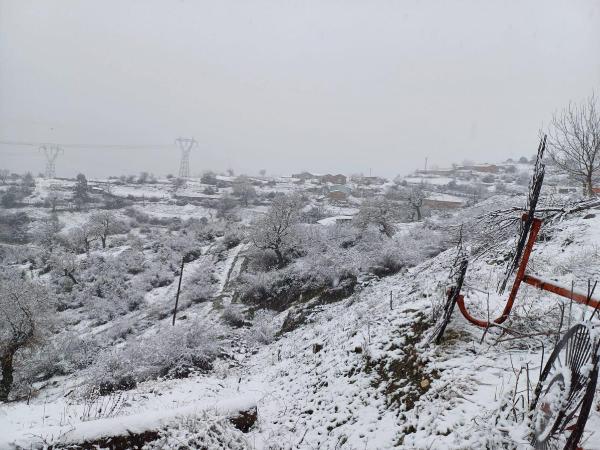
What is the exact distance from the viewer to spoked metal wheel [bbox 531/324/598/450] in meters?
2.32

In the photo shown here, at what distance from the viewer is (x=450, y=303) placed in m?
5.30

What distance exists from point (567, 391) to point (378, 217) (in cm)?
3050

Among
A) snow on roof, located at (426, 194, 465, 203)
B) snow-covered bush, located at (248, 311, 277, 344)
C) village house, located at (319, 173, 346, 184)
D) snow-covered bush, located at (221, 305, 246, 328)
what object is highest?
village house, located at (319, 173, 346, 184)

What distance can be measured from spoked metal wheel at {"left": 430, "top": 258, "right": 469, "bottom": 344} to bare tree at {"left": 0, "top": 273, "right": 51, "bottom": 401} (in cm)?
1887

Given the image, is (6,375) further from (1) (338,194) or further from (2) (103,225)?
(1) (338,194)

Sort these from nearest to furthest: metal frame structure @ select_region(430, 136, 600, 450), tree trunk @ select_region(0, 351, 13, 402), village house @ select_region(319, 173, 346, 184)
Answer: metal frame structure @ select_region(430, 136, 600, 450), tree trunk @ select_region(0, 351, 13, 402), village house @ select_region(319, 173, 346, 184)

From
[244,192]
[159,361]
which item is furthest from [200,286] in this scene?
[244,192]

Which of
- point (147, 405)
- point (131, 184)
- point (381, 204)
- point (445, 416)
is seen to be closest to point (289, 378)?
point (147, 405)

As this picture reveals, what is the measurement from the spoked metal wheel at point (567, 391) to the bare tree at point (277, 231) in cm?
2691

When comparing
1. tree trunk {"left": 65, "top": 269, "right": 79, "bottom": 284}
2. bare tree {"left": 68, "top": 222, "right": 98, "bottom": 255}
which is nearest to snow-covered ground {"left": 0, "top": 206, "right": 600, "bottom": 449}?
tree trunk {"left": 65, "top": 269, "right": 79, "bottom": 284}

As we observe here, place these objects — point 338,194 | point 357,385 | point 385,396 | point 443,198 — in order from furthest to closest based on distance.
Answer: point 338,194
point 443,198
point 357,385
point 385,396

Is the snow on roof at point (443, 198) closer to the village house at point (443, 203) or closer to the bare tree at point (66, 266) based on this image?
the village house at point (443, 203)

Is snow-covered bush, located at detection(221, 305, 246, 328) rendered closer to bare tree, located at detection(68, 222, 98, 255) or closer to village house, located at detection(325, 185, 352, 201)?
bare tree, located at detection(68, 222, 98, 255)

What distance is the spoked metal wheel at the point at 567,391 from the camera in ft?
7.61
